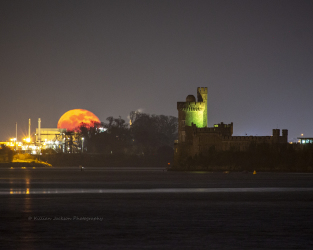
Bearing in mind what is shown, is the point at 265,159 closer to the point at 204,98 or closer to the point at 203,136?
the point at 203,136

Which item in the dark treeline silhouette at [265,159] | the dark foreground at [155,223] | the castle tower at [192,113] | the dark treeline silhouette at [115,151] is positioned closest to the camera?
the dark foreground at [155,223]

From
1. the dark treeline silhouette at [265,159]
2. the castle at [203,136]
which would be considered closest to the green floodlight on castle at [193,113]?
the castle at [203,136]

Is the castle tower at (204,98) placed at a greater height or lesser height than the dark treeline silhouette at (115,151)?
greater

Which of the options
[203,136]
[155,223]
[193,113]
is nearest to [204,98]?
[193,113]

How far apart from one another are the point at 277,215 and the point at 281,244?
10612mm

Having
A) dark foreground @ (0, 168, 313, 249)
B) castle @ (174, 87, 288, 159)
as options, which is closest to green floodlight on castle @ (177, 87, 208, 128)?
castle @ (174, 87, 288, 159)

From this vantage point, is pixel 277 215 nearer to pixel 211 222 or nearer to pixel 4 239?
pixel 211 222

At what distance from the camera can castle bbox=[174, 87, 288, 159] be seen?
5098 inches

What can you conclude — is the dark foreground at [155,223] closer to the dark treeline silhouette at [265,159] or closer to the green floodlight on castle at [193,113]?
the dark treeline silhouette at [265,159]

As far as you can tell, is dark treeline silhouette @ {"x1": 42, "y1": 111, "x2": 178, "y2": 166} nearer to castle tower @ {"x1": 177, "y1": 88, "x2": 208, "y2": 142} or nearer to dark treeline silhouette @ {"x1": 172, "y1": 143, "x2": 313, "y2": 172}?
castle tower @ {"x1": 177, "y1": 88, "x2": 208, "y2": 142}

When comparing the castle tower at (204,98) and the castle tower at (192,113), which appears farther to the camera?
the castle tower at (204,98)

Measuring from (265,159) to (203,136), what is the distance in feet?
52.9

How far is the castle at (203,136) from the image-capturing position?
12950 cm

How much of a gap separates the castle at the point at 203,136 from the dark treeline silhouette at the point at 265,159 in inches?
116
